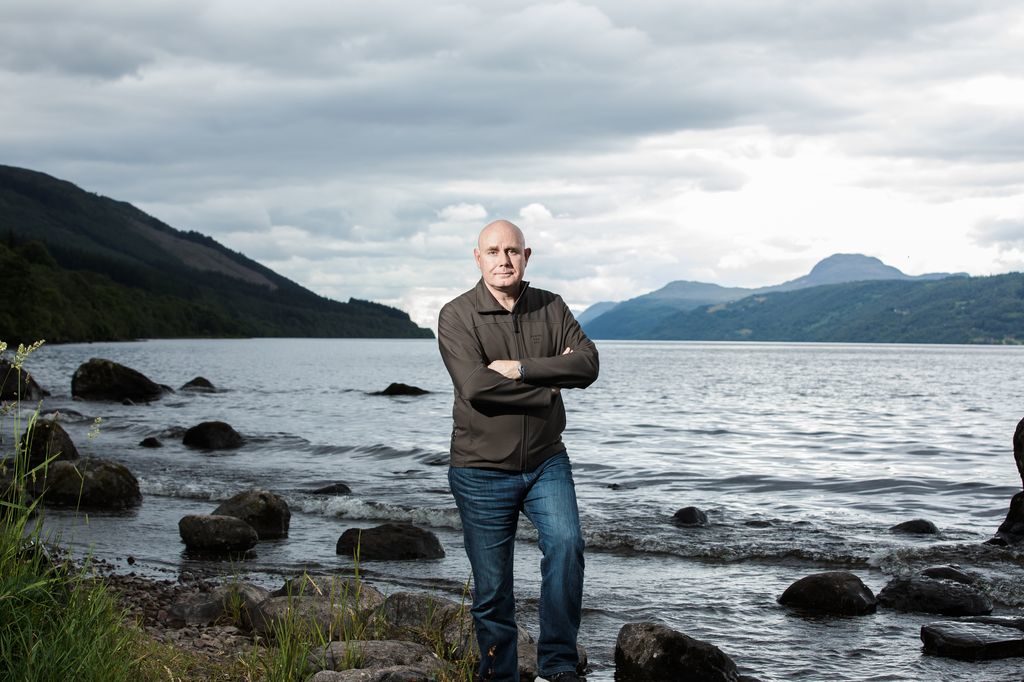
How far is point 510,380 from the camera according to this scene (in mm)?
5543

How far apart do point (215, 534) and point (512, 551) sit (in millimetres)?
9132

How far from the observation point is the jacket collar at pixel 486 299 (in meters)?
5.83

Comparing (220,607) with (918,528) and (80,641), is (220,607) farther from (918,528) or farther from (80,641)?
(918,528)

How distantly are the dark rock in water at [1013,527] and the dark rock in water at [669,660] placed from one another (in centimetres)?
897

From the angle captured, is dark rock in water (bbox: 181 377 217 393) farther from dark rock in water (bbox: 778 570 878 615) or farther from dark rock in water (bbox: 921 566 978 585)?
dark rock in water (bbox: 921 566 978 585)

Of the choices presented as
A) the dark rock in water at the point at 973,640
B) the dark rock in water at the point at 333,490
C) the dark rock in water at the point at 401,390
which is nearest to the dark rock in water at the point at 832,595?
the dark rock in water at the point at 973,640

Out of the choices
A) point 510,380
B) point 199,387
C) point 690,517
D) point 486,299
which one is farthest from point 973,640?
point 199,387

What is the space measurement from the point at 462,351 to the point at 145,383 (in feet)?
148

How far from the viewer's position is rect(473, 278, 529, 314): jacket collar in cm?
583

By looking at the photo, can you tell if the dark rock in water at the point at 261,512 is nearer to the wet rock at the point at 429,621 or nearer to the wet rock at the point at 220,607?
the wet rock at the point at 220,607

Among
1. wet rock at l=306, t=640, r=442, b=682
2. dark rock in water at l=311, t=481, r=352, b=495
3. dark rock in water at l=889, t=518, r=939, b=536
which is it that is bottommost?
dark rock in water at l=311, t=481, r=352, b=495

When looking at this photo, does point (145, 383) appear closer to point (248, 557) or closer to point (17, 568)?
point (248, 557)

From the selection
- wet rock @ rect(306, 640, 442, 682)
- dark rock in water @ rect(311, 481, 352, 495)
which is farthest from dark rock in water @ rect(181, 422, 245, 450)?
wet rock @ rect(306, 640, 442, 682)

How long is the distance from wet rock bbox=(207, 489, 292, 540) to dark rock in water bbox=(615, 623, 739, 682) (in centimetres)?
816
